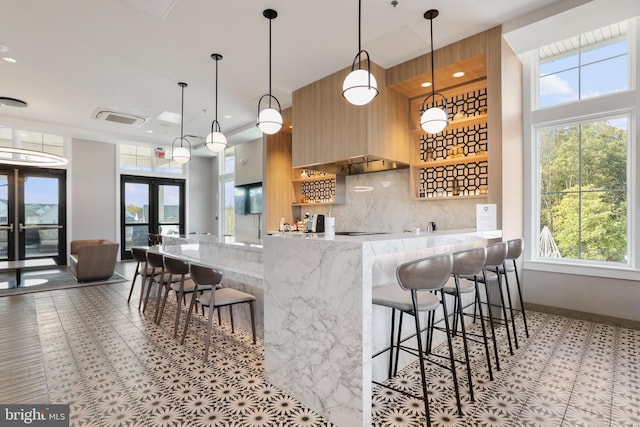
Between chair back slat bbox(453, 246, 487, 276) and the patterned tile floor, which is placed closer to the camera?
the patterned tile floor

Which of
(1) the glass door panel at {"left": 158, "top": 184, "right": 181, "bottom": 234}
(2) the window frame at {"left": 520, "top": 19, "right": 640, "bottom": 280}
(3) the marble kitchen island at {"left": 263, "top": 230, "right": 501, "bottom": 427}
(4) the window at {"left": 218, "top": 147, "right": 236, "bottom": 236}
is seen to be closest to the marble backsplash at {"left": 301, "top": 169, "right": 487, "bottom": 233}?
(2) the window frame at {"left": 520, "top": 19, "right": 640, "bottom": 280}

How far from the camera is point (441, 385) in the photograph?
7.54ft

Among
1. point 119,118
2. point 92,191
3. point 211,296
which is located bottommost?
point 211,296

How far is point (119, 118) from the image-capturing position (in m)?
6.57

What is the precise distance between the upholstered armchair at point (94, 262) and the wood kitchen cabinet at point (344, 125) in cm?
395

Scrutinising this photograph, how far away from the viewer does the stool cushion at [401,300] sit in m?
1.98

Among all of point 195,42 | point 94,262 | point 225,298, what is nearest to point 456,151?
point 225,298

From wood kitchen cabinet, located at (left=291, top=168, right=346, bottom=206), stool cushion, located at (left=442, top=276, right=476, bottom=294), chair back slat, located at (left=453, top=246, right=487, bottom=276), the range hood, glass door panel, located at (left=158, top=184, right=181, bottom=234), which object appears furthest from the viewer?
glass door panel, located at (left=158, top=184, right=181, bottom=234)

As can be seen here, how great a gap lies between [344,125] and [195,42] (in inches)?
82.9

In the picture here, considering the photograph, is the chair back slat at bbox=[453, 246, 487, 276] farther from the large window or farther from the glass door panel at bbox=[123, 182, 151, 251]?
the glass door panel at bbox=[123, 182, 151, 251]

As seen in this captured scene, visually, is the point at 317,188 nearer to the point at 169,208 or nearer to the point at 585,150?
the point at 585,150

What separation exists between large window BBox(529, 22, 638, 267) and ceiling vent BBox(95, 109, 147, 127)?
6999 mm

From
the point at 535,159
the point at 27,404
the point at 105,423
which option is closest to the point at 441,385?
the point at 105,423

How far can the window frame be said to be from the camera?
3.48m
